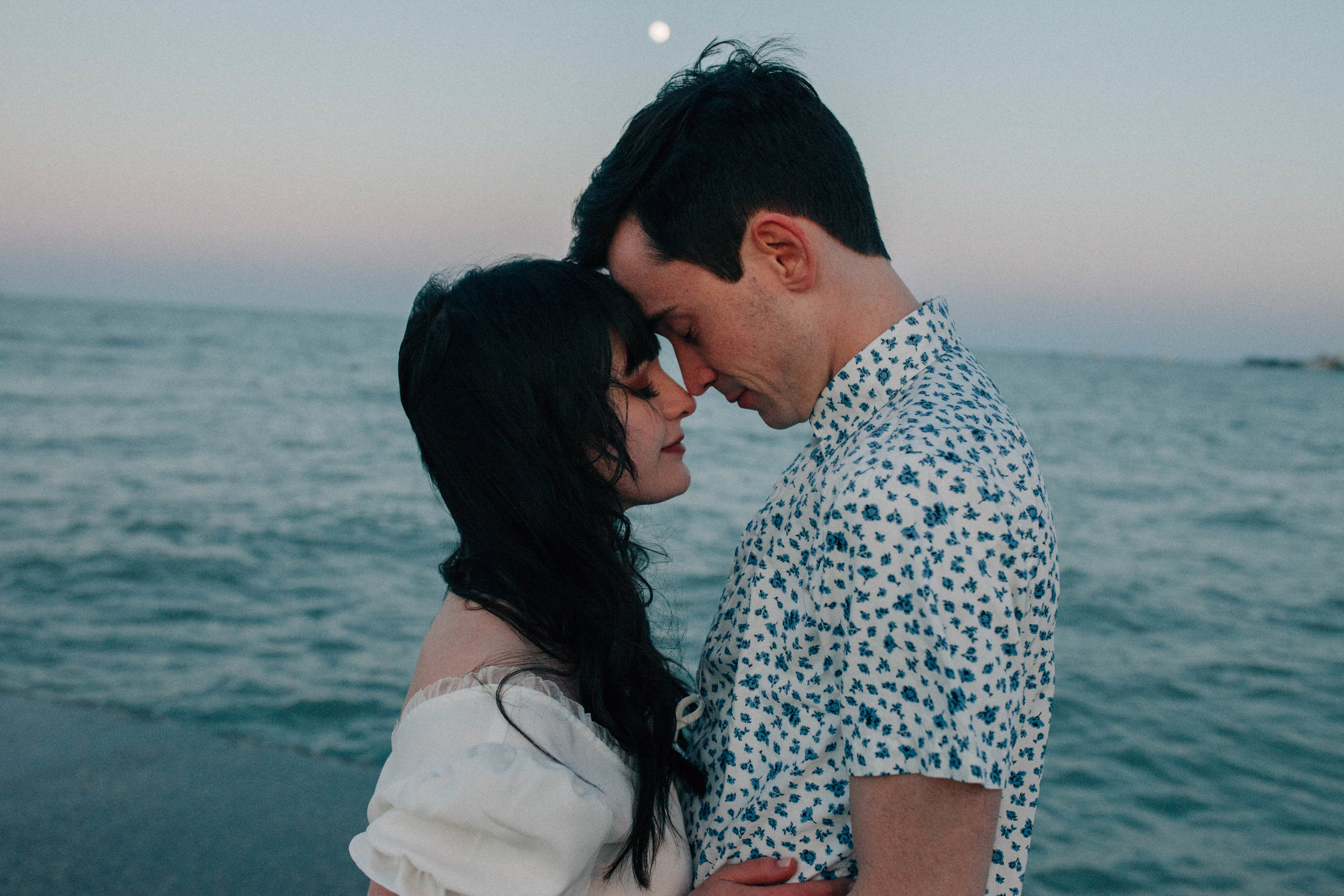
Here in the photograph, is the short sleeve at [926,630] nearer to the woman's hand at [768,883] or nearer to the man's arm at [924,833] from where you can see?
the man's arm at [924,833]

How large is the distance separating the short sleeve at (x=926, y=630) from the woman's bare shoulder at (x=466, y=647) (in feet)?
2.22

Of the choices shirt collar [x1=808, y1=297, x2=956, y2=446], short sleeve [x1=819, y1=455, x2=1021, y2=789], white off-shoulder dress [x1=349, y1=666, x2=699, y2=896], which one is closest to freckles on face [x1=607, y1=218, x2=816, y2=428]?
shirt collar [x1=808, y1=297, x2=956, y2=446]

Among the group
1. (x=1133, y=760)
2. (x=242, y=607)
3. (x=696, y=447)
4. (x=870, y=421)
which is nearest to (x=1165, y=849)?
(x=1133, y=760)

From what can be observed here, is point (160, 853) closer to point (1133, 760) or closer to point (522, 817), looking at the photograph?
point (522, 817)

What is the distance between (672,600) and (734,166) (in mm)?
7379

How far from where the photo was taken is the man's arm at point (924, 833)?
3.98 ft

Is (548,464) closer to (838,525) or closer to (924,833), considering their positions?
(838,525)

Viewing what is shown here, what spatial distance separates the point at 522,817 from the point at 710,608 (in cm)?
769

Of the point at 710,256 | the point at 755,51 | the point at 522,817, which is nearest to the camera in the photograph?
the point at 522,817

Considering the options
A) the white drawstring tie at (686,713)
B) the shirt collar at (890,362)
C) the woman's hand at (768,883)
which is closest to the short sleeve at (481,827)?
the woman's hand at (768,883)

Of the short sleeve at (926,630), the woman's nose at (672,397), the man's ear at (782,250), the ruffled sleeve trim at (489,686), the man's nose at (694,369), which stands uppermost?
the man's ear at (782,250)

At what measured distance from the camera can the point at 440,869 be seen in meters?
1.37

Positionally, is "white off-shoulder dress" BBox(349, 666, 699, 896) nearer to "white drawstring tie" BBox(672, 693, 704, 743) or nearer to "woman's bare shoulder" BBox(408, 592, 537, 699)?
"woman's bare shoulder" BBox(408, 592, 537, 699)

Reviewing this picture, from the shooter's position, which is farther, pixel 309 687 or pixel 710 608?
pixel 710 608
